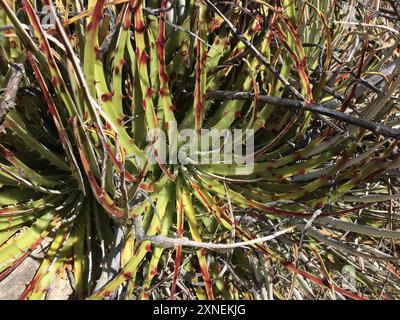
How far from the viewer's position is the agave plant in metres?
0.81

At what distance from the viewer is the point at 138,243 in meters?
0.80

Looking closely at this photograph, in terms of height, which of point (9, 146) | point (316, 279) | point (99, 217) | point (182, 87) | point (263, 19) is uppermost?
point (263, 19)

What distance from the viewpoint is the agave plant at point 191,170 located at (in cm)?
81

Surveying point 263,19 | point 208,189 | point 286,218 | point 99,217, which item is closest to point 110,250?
point 99,217

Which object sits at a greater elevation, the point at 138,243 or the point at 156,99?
the point at 156,99

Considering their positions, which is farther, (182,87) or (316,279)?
(182,87)

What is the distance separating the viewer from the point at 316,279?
2.76 feet

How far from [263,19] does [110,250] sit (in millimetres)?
555

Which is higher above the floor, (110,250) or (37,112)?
(37,112)

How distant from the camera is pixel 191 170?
0.97 meters

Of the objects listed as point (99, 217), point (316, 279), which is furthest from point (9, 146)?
point (316, 279)

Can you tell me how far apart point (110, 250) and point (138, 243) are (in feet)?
0.34

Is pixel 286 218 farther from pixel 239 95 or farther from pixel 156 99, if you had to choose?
pixel 156 99

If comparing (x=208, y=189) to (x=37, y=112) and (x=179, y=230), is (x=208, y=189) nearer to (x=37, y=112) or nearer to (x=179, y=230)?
(x=179, y=230)
